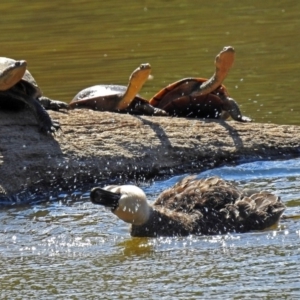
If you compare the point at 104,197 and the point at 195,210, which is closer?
the point at 104,197

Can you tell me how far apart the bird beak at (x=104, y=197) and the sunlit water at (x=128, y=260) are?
0.31 meters

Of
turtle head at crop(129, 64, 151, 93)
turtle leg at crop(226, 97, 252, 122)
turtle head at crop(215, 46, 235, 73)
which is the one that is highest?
turtle head at crop(215, 46, 235, 73)

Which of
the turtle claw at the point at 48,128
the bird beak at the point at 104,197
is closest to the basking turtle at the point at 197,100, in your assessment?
the turtle claw at the point at 48,128

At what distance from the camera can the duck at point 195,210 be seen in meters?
6.68

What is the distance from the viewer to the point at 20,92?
8.91 meters

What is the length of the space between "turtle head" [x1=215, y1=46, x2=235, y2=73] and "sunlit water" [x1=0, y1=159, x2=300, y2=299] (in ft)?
6.71

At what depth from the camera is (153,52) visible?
1503 centimetres

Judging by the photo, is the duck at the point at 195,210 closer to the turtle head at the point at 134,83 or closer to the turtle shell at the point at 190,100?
the turtle head at the point at 134,83

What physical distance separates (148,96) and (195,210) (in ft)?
17.8

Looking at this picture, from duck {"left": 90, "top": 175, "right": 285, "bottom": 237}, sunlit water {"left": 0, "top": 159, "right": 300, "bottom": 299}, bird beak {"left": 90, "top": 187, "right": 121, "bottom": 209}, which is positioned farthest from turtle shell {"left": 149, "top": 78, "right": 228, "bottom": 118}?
bird beak {"left": 90, "top": 187, "right": 121, "bottom": 209}

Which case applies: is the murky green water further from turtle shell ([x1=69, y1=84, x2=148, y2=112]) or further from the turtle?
turtle shell ([x1=69, y1=84, x2=148, y2=112])

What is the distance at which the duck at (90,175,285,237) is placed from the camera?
21.9ft

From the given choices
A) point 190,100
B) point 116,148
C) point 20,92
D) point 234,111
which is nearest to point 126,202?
point 116,148

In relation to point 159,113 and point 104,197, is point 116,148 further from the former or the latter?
point 104,197
